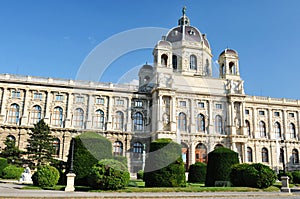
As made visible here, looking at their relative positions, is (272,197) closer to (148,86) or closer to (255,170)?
(255,170)

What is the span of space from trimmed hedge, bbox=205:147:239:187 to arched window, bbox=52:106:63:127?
27513 millimetres

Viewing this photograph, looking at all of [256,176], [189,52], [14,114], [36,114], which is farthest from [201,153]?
[14,114]

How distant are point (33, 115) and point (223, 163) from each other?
3094 centimetres

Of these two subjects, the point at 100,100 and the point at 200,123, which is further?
the point at 200,123

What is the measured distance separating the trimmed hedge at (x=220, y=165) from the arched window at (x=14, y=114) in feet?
101

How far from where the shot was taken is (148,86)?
50.5 meters

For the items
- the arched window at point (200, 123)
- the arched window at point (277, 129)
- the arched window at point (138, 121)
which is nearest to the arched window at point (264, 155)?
the arched window at point (277, 129)

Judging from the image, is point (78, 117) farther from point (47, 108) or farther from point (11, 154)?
point (11, 154)

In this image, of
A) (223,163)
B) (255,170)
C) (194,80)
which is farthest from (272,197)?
(194,80)

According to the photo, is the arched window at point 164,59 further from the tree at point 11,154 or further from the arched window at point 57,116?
the tree at point 11,154

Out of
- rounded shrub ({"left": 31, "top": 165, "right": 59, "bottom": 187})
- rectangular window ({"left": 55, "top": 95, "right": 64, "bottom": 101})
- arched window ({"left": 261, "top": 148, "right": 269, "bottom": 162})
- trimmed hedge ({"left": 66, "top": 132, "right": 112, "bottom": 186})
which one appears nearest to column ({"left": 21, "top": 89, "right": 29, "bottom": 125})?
rectangular window ({"left": 55, "top": 95, "right": 64, "bottom": 101})

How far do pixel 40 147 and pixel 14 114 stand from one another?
10.9 m

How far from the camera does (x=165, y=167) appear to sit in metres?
21.0

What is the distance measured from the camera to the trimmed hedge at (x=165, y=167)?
68.2ft
